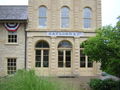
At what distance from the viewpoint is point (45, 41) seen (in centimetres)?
2233

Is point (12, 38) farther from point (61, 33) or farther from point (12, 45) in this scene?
point (61, 33)

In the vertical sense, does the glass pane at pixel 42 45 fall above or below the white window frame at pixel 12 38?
below

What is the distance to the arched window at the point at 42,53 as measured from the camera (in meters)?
22.2

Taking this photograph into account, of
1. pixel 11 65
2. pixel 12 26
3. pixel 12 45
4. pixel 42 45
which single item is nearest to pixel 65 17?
pixel 42 45

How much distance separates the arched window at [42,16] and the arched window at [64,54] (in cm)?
243

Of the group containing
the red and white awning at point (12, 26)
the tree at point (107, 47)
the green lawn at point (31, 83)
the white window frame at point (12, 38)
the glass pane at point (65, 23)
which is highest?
the glass pane at point (65, 23)

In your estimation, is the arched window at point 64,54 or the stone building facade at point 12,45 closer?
the stone building facade at point 12,45

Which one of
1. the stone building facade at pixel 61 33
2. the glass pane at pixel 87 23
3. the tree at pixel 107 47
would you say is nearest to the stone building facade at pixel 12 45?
the stone building facade at pixel 61 33

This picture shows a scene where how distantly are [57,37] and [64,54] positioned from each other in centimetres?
177

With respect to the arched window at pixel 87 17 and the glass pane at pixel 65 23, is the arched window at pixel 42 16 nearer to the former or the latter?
the glass pane at pixel 65 23

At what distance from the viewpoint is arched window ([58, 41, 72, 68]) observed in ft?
73.6

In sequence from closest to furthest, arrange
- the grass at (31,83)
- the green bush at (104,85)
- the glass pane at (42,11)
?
the grass at (31,83) → the green bush at (104,85) → the glass pane at (42,11)

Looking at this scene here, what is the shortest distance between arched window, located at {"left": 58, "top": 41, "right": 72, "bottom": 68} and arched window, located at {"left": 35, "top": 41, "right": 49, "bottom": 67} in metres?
1.24

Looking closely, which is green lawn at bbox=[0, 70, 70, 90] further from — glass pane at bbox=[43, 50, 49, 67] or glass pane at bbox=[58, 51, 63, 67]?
glass pane at bbox=[58, 51, 63, 67]
